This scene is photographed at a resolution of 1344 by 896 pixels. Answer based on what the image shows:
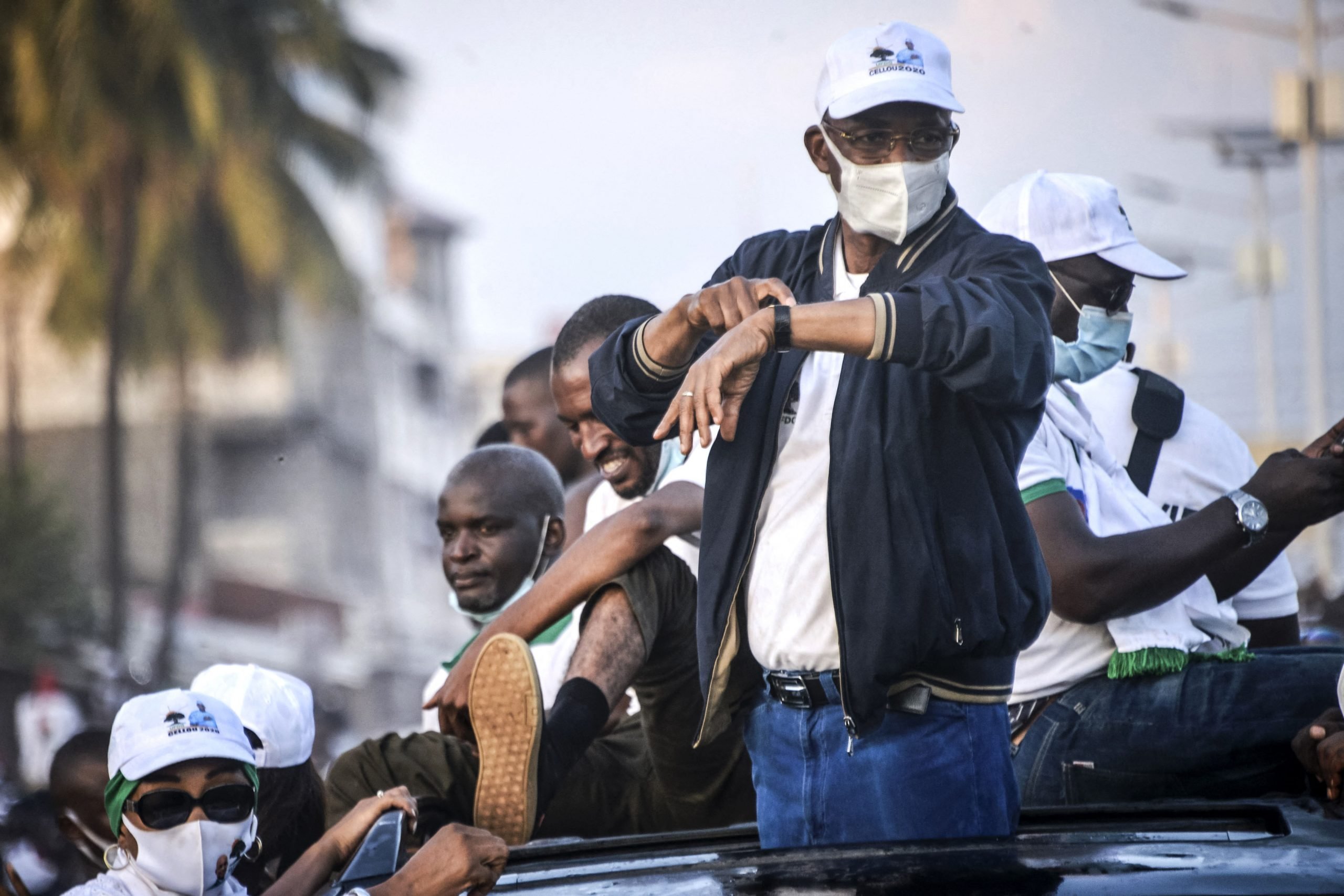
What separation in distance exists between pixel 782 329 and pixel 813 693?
69cm

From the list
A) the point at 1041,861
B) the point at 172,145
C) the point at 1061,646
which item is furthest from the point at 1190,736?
the point at 172,145

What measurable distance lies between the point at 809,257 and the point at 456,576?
211 centimetres

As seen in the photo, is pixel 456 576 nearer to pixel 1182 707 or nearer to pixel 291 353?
pixel 1182 707

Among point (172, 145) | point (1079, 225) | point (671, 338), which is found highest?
point (172, 145)

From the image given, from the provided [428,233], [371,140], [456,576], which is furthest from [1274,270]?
[428,233]

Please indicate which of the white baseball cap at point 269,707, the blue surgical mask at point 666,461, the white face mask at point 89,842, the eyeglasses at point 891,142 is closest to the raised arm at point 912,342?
the eyeglasses at point 891,142

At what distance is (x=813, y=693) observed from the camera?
3.05 metres

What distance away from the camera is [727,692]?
327cm

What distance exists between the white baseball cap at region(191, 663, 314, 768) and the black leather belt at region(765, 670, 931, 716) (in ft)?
4.54

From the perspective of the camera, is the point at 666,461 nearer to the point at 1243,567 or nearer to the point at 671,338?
the point at 1243,567

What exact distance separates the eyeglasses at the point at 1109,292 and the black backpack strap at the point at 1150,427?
0.21m

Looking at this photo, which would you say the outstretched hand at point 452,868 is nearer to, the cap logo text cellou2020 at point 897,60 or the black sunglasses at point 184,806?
the black sunglasses at point 184,806

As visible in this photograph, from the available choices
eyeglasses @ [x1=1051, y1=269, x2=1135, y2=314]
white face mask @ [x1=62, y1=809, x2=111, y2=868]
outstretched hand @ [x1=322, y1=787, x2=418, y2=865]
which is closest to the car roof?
outstretched hand @ [x1=322, y1=787, x2=418, y2=865]

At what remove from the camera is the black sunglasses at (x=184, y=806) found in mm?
3186
